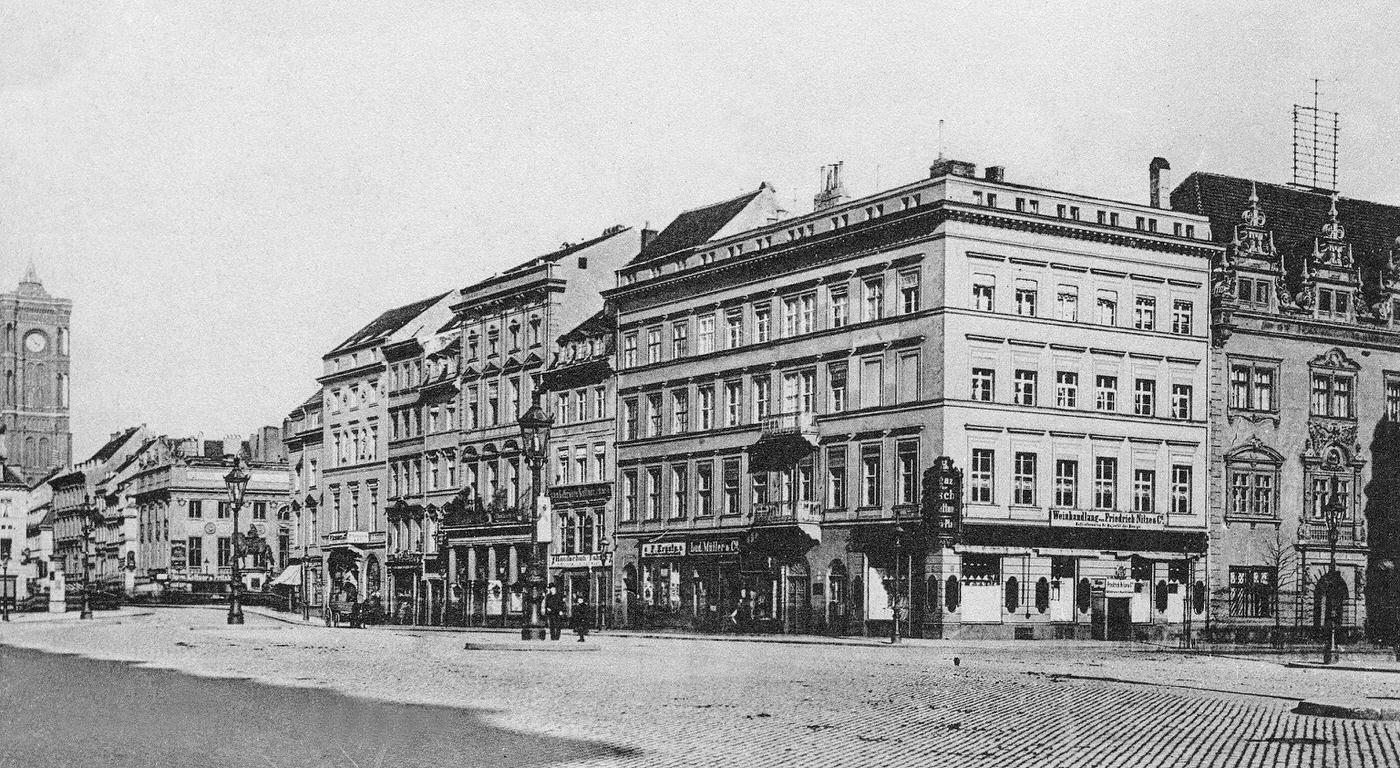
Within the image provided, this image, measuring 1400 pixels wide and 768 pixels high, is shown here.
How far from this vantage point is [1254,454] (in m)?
61.2

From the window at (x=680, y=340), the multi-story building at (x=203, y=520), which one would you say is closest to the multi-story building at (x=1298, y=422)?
the window at (x=680, y=340)

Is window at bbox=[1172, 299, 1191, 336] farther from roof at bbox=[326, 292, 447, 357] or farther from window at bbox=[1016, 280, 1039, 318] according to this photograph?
roof at bbox=[326, 292, 447, 357]

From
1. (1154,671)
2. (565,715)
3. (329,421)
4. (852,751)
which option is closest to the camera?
(852,751)

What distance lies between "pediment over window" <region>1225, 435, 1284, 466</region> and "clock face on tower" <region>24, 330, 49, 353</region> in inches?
1726

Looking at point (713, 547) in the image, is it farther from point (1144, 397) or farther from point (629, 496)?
point (1144, 397)

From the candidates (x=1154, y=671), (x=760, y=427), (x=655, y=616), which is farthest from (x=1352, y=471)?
(x=1154, y=671)

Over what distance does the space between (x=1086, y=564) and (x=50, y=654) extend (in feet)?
110

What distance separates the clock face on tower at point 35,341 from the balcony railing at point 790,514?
27.5 meters

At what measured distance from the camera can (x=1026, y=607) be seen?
55.8 m

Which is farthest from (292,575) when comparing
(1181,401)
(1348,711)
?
(1348,711)

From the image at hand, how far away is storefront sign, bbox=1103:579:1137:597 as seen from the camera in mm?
57094

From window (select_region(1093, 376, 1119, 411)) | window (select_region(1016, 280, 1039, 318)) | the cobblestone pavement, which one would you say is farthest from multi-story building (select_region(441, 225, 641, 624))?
the cobblestone pavement

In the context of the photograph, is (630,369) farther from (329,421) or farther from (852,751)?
(852,751)

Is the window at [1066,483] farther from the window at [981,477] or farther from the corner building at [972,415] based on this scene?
the window at [981,477]
